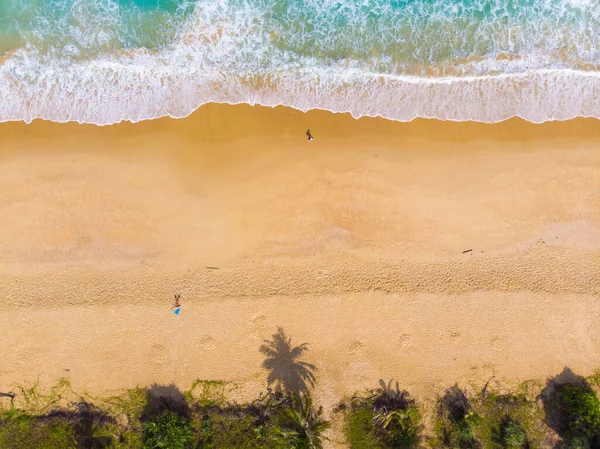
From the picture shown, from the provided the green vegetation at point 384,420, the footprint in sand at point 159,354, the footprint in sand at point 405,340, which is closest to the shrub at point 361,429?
the green vegetation at point 384,420

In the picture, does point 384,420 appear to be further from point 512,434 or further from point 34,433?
Answer: point 34,433

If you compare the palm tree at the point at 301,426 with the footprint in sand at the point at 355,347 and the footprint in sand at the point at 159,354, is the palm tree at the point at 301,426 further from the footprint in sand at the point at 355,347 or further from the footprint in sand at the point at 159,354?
the footprint in sand at the point at 159,354

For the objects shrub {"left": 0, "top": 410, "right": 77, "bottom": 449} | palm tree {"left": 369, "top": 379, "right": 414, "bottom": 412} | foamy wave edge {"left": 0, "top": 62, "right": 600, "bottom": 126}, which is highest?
foamy wave edge {"left": 0, "top": 62, "right": 600, "bottom": 126}

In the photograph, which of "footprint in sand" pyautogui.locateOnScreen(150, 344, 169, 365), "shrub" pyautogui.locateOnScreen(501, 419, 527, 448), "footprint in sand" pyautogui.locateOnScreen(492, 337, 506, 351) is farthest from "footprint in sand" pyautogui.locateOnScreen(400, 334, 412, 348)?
"footprint in sand" pyautogui.locateOnScreen(150, 344, 169, 365)

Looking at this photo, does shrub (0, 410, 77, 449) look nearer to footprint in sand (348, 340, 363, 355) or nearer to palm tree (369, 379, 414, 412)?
footprint in sand (348, 340, 363, 355)

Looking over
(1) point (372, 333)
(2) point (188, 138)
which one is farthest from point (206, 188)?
(1) point (372, 333)

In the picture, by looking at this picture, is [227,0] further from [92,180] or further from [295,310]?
[295,310]
